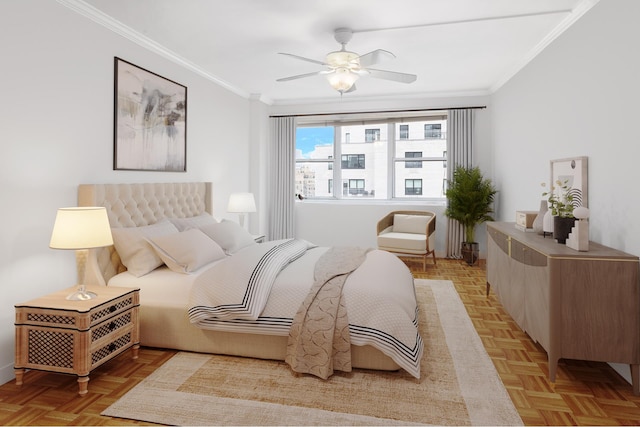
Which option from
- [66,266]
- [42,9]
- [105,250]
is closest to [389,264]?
[105,250]

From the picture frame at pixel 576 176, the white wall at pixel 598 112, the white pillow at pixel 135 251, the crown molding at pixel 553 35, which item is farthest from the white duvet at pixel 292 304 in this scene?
the crown molding at pixel 553 35

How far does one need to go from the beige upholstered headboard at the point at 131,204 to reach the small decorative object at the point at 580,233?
339 centimetres

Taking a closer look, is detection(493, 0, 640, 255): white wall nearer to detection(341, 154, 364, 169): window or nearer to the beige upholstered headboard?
detection(341, 154, 364, 169): window

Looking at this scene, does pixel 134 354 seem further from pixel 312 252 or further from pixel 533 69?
pixel 533 69

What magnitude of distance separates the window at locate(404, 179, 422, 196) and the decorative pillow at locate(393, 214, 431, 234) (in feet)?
2.38

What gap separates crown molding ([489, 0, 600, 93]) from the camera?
3137 millimetres

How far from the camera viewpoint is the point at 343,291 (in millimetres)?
2721

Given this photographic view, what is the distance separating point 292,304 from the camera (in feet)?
8.91

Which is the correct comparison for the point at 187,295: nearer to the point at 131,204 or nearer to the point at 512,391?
the point at 131,204

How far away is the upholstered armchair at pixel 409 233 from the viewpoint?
5.63 m

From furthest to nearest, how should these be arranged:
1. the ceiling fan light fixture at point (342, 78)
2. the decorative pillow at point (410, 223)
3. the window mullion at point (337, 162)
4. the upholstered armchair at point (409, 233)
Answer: the window mullion at point (337, 162), the decorative pillow at point (410, 223), the upholstered armchair at point (409, 233), the ceiling fan light fixture at point (342, 78)

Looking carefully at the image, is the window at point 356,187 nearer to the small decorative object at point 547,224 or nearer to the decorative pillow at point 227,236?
the decorative pillow at point 227,236

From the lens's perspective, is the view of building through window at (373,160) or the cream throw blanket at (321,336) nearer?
the cream throw blanket at (321,336)

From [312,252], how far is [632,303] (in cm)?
247
